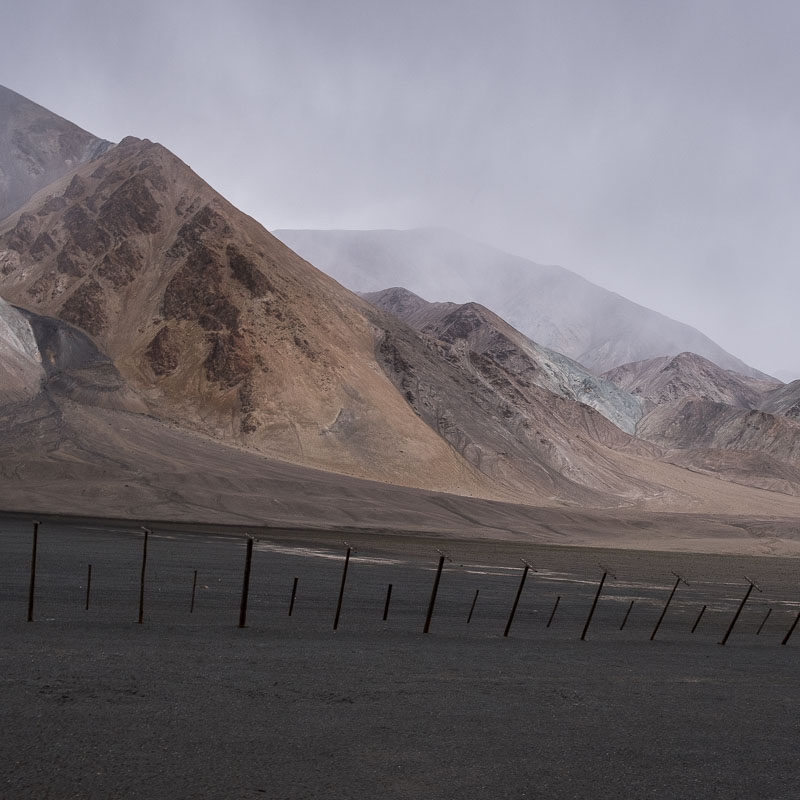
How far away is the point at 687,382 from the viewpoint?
151125 millimetres

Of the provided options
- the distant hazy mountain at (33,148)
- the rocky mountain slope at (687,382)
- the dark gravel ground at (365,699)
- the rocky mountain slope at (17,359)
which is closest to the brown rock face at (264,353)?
the rocky mountain slope at (17,359)

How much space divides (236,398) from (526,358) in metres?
64.4

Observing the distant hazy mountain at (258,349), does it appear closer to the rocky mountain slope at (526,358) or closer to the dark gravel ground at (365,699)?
the rocky mountain slope at (526,358)

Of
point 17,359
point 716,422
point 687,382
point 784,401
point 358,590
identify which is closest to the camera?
point 358,590

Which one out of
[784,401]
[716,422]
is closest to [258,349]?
[716,422]

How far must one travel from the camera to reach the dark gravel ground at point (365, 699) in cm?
638

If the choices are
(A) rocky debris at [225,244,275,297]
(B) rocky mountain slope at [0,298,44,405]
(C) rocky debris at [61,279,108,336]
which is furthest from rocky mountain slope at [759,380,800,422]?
(B) rocky mountain slope at [0,298,44,405]

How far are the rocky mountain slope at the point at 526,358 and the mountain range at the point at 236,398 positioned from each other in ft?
67.4

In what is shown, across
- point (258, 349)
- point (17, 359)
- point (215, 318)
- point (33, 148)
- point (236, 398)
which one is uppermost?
point (33, 148)

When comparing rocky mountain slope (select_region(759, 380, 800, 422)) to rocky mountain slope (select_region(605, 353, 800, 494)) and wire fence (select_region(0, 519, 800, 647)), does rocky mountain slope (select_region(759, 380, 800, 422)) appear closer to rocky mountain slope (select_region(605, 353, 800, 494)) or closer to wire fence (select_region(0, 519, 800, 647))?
rocky mountain slope (select_region(605, 353, 800, 494))

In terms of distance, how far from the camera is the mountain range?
44.2 meters

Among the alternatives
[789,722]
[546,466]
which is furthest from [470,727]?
[546,466]

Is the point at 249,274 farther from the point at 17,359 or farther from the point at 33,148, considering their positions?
the point at 33,148

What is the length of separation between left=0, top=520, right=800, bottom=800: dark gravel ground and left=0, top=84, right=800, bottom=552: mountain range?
22.8m
